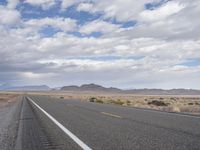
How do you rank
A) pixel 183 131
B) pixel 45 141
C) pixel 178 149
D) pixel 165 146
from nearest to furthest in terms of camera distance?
pixel 178 149, pixel 165 146, pixel 45 141, pixel 183 131

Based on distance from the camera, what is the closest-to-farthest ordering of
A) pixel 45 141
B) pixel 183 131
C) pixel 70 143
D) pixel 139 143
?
pixel 139 143, pixel 70 143, pixel 45 141, pixel 183 131

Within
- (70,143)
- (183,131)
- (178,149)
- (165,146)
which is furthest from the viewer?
(183,131)

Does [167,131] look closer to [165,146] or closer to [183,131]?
[183,131]

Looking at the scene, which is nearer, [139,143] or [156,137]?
[139,143]

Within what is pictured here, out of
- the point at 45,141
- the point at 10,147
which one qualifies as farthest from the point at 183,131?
the point at 10,147

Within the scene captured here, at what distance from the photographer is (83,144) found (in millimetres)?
9328

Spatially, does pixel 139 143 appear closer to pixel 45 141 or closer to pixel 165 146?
pixel 165 146

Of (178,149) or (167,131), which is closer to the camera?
(178,149)

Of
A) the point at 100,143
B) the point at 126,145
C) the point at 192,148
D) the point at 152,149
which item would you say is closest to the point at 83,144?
the point at 100,143

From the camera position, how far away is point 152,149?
8117mm

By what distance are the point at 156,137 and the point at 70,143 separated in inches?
92.2

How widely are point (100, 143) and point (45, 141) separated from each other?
6.13 ft

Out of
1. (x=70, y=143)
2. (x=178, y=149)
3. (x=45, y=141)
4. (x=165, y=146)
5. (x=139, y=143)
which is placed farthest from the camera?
(x=45, y=141)

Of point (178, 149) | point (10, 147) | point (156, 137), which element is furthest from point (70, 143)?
point (178, 149)
